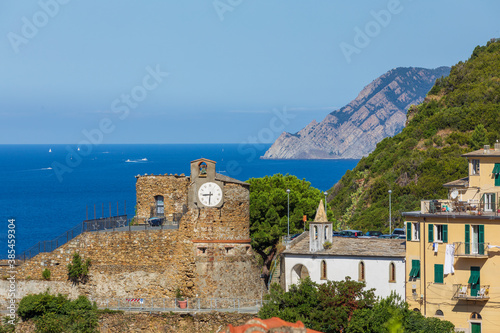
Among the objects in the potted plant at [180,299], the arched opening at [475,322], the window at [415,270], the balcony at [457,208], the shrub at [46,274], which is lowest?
the arched opening at [475,322]

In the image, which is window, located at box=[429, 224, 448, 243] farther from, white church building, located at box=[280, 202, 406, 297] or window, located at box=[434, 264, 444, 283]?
white church building, located at box=[280, 202, 406, 297]

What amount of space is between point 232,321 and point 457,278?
12925 millimetres

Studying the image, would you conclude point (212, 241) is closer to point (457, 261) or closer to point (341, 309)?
point (341, 309)

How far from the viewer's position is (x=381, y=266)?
164ft

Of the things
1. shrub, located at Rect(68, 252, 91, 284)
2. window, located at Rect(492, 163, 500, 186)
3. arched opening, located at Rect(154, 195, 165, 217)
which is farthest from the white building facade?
shrub, located at Rect(68, 252, 91, 284)

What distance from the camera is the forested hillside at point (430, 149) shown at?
93.2 meters

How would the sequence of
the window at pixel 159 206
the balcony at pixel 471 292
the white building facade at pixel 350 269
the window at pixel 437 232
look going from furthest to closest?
1. the window at pixel 159 206
2. the white building facade at pixel 350 269
3. the window at pixel 437 232
4. the balcony at pixel 471 292

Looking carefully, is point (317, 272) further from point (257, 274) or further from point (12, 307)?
point (12, 307)

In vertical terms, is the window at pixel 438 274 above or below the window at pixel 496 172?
below

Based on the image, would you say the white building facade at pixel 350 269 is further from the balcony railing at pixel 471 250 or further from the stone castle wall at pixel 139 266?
the stone castle wall at pixel 139 266

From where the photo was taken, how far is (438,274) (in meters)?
48.6

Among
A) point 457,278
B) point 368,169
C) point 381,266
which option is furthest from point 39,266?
point 368,169

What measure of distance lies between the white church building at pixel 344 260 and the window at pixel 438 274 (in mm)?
1920

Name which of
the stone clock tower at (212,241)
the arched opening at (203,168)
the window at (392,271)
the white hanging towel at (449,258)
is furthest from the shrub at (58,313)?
the white hanging towel at (449,258)
